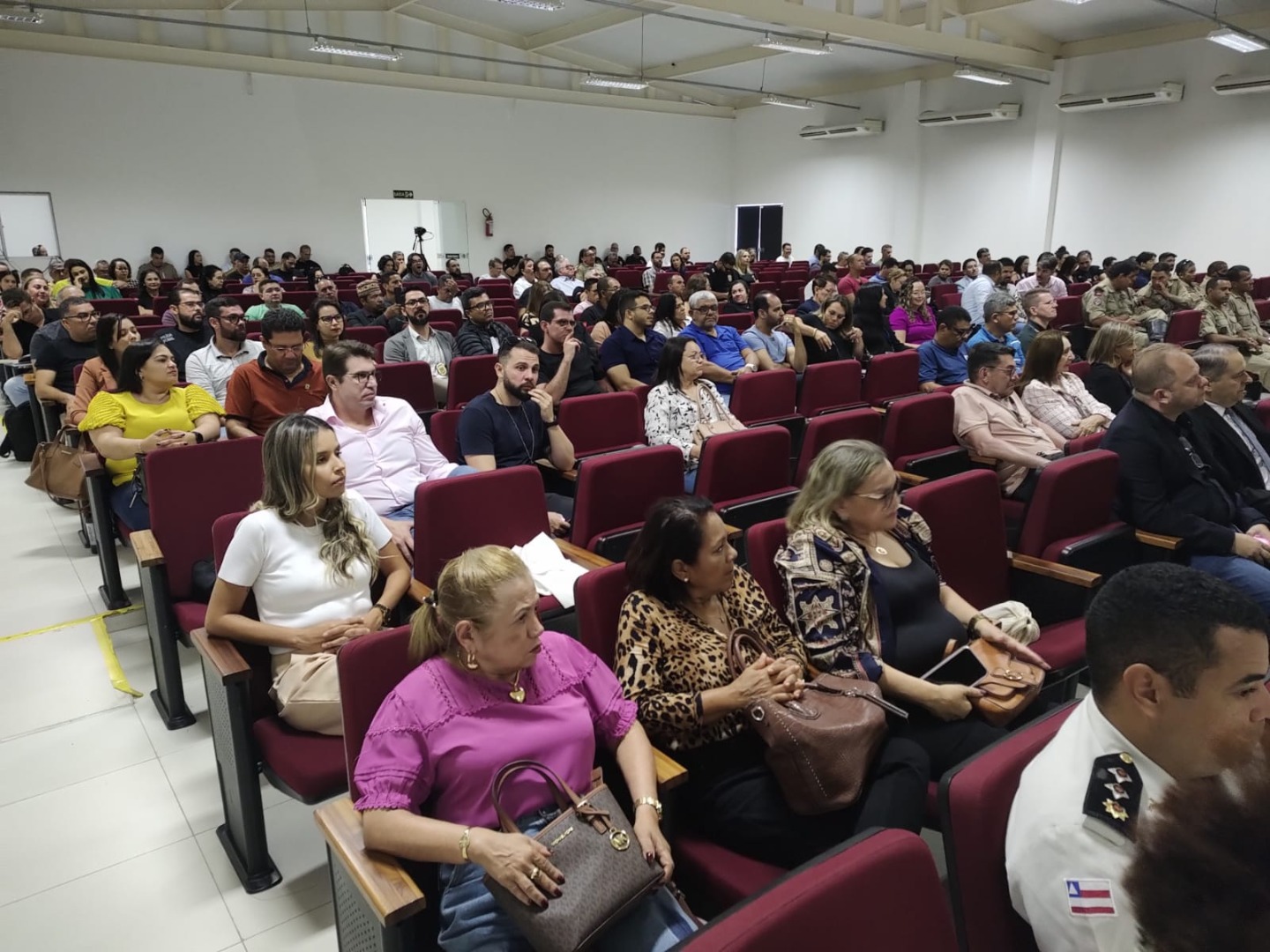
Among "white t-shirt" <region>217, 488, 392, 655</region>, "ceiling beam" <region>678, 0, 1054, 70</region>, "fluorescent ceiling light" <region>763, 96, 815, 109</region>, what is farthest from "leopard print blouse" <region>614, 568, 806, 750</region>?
"fluorescent ceiling light" <region>763, 96, 815, 109</region>

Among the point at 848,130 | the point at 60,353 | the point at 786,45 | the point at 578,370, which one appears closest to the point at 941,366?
the point at 578,370

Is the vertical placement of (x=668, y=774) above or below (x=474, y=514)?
below

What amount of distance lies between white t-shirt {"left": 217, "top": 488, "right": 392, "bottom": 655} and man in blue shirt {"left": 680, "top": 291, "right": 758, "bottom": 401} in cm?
335

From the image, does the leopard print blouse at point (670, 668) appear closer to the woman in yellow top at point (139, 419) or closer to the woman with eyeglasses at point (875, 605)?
the woman with eyeglasses at point (875, 605)

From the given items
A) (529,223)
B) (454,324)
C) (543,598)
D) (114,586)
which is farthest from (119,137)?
(543,598)

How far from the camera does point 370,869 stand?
1.38 m

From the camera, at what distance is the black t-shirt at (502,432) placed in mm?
3324

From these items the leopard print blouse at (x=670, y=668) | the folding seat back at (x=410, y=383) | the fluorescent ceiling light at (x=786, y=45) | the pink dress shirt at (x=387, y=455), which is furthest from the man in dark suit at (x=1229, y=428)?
the fluorescent ceiling light at (x=786, y=45)

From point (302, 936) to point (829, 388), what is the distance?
3745 millimetres

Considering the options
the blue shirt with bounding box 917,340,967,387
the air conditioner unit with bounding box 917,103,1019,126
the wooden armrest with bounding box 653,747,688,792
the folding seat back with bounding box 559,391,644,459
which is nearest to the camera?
the wooden armrest with bounding box 653,747,688,792

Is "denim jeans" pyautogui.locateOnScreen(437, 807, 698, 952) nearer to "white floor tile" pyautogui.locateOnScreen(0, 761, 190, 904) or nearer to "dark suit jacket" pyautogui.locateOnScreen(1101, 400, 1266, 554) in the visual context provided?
"white floor tile" pyautogui.locateOnScreen(0, 761, 190, 904)

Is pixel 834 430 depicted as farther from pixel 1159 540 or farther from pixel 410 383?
pixel 410 383

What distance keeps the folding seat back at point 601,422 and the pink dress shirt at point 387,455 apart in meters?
0.74

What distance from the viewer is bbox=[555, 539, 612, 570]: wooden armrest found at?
8.54 feet
